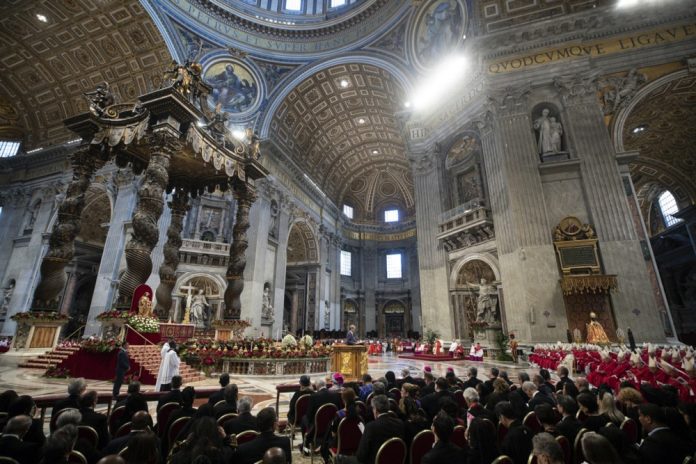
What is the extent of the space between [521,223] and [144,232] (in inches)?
439

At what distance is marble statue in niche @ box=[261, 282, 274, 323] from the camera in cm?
1734

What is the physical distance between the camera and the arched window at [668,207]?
61.1 ft

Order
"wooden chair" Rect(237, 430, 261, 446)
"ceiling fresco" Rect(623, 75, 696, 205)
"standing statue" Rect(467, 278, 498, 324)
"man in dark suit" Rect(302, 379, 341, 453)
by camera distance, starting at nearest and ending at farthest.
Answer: "wooden chair" Rect(237, 430, 261, 446), "man in dark suit" Rect(302, 379, 341, 453), "ceiling fresco" Rect(623, 75, 696, 205), "standing statue" Rect(467, 278, 498, 324)

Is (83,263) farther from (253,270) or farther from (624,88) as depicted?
(624,88)

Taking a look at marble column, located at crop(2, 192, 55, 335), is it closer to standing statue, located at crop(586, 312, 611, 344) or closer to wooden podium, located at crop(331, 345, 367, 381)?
wooden podium, located at crop(331, 345, 367, 381)

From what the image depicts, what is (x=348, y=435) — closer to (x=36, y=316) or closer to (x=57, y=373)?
(x=57, y=373)

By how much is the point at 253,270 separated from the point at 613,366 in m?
14.7

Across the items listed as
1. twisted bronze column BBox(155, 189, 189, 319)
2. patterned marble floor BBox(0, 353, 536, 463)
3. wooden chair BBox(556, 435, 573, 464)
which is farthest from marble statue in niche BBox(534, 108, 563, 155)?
twisted bronze column BBox(155, 189, 189, 319)

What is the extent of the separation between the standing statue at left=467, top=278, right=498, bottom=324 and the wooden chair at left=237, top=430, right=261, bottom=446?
1185cm

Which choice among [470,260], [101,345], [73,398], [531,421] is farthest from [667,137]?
[101,345]

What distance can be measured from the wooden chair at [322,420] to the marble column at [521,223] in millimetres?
9466

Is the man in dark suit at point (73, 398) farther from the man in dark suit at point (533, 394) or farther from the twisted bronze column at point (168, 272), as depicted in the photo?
the twisted bronze column at point (168, 272)

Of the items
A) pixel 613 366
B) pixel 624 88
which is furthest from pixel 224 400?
pixel 624 88

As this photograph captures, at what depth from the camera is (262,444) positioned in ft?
6.35
